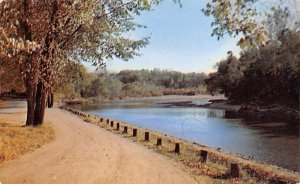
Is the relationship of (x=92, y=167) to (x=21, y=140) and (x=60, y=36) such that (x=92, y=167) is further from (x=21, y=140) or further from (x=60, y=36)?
(x=60, y=36)

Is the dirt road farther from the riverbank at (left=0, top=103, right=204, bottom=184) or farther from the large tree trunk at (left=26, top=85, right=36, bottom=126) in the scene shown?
the large tree trunk at (left=26, top=85, right=36, bottom=126)

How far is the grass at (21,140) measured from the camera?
16.1 meters

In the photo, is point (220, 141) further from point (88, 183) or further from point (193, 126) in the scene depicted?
point (88, 183)

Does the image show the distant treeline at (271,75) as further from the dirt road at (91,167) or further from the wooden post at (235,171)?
the wooden post at (235,171)

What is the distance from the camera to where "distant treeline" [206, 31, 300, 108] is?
60094 mm

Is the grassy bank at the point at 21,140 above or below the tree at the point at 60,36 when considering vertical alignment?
below

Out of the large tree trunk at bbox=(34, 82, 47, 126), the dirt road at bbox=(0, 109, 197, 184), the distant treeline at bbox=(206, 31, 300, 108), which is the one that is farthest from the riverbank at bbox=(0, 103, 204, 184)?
the distant treeline at bbox=(206, 31, 300, 108)

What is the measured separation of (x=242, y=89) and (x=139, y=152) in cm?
6150

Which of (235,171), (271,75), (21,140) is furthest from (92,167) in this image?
(271,75)

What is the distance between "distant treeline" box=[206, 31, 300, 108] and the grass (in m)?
36.3

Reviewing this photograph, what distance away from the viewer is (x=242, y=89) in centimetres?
7788

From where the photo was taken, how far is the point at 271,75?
65.9 metres

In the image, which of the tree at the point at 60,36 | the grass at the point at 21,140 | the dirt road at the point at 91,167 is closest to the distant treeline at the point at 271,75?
the tree at the point at 60,36

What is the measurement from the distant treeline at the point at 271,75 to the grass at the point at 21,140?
119 feet
